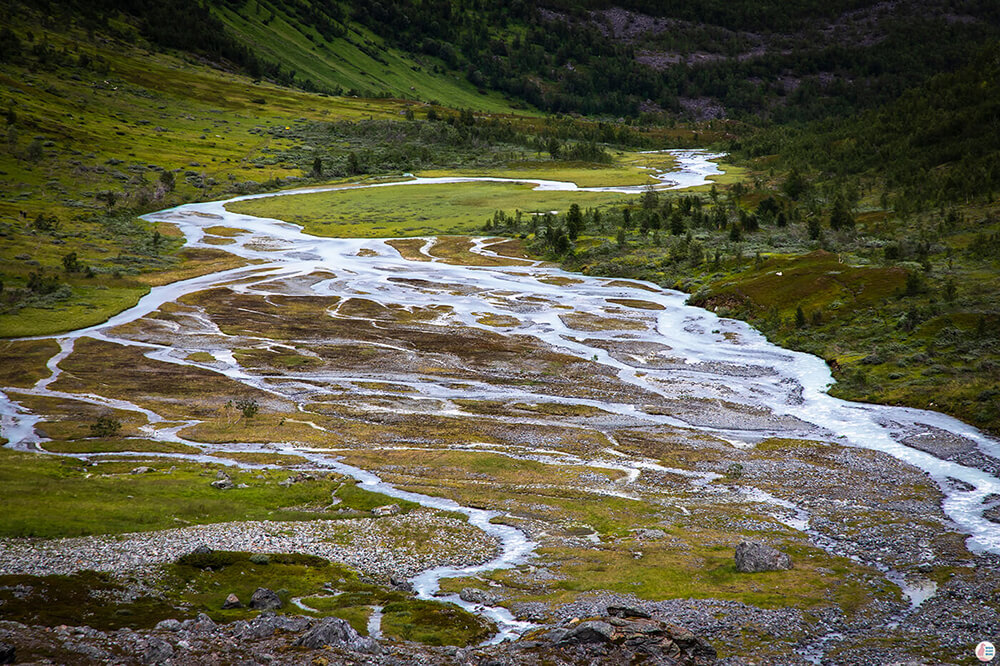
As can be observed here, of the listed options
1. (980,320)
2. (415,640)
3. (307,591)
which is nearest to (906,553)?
(415,640)

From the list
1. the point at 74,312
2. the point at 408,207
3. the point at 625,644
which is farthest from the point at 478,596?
the point at 408,207

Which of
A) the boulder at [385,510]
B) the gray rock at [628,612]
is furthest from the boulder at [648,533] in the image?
the boulder at [385,510]

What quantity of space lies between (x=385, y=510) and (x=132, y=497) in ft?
43.4

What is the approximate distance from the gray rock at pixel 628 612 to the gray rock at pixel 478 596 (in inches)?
195

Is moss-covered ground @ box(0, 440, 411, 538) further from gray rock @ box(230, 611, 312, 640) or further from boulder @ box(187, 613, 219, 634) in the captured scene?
gray rock @ box(230, 611, 312, 640)

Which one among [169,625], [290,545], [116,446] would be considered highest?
[169,625]

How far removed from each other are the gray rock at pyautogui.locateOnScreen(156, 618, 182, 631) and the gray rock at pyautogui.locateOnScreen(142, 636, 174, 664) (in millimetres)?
1288

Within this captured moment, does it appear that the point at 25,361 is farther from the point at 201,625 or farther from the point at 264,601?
the point at 201,625

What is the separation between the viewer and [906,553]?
35.2 metres

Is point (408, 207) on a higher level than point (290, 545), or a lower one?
higher

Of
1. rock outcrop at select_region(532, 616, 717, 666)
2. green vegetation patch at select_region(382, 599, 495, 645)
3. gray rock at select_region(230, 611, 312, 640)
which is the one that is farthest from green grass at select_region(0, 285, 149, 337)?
rock outcrop at select_region(532, 616, 717, 666)

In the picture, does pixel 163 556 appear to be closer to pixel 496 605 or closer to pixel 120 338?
pixel 496 605

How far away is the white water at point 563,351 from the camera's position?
145ft

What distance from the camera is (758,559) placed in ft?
111
